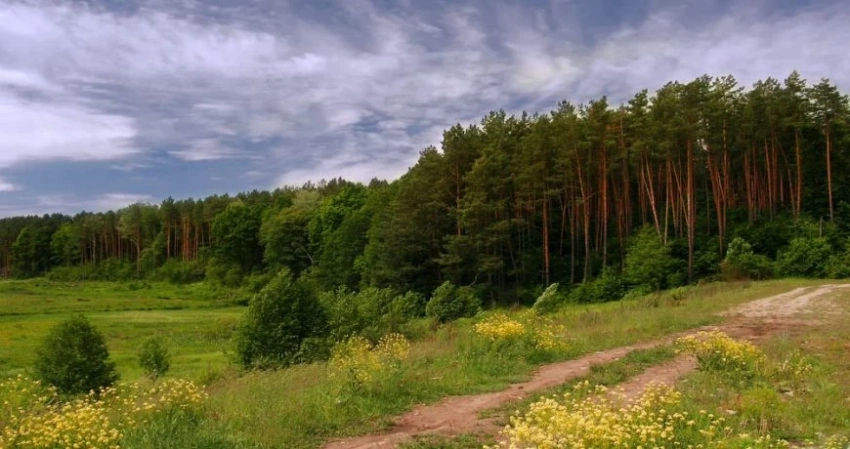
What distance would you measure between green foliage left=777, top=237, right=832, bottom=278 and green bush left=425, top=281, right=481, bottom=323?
59.6 feet

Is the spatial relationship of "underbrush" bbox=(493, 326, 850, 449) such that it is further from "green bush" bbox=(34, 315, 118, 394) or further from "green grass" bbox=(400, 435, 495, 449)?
"green bush" bbox=(34, 315, 118, 394)

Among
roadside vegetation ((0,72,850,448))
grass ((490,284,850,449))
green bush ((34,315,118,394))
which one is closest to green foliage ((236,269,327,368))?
roadside vegetation ((0,72,850,448))

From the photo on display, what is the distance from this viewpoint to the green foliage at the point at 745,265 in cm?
3481

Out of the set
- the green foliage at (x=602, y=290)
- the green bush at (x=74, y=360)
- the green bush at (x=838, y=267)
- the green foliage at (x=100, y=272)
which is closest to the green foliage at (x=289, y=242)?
the green foliage at (x=100, y=272)

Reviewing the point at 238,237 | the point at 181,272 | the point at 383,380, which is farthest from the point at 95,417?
the point at 181,272

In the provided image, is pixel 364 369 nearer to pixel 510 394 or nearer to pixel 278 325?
pixel 510 394

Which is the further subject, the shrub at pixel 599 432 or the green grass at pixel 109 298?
the green grass at pixel 109 298

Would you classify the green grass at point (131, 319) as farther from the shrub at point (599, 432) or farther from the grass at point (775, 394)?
the shrub at point (599, 432)

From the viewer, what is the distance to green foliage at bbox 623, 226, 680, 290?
3738 centimetres

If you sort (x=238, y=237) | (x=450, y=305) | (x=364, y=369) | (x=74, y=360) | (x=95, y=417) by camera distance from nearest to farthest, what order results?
(x=95, y=417) < (x=364, y=369) < (x=74, y=360) < (x=450, y=305) < (x=238, y=237)

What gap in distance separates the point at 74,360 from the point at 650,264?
31.2 metres

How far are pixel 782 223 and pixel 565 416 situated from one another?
4171 cm

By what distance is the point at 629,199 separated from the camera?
44812 millimetres

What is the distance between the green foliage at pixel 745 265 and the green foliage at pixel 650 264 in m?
3.14
